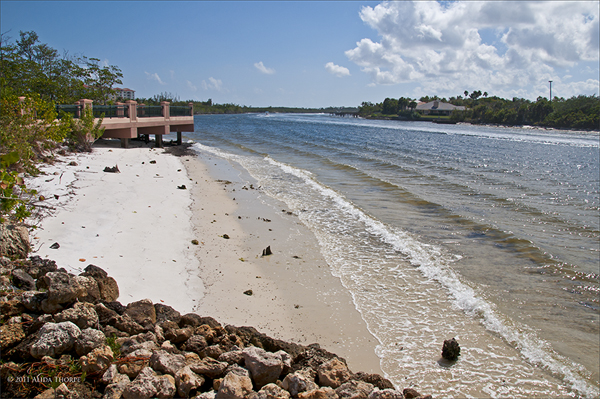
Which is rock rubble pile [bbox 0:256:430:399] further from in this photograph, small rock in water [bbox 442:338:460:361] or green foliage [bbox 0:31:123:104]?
green foliage [bbox 0:31:123:104]

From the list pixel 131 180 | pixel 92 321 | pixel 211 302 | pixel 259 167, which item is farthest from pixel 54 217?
pixel 259 167

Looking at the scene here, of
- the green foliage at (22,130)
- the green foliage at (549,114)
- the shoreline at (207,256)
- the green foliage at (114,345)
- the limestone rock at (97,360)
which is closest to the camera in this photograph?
the limestone rock at (97,360)

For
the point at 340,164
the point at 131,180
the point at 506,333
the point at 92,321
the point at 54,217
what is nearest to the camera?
the point at 92,321

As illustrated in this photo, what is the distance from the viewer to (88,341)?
166 inches

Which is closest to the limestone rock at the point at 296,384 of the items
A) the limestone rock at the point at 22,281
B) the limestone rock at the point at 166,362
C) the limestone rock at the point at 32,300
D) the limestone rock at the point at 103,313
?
the limestone rock at the point at 166,362

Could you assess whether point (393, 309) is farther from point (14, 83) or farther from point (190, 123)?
point (14, 83)

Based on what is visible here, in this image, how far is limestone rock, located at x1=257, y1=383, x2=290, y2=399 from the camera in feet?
12.7

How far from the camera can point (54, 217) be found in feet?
28.5

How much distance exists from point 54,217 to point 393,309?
7526 millimetres

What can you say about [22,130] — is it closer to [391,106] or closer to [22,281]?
[22,281]

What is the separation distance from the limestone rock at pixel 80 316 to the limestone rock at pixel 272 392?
7.17ft

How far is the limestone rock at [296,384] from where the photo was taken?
163 inches

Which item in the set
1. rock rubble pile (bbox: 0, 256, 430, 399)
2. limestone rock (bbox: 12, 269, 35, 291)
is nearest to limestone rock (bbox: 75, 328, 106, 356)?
rock rubble pile (bbox: 0, 256, 430, 399)

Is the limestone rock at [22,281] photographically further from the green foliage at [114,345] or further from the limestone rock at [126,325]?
the green foliage at [114,345]
